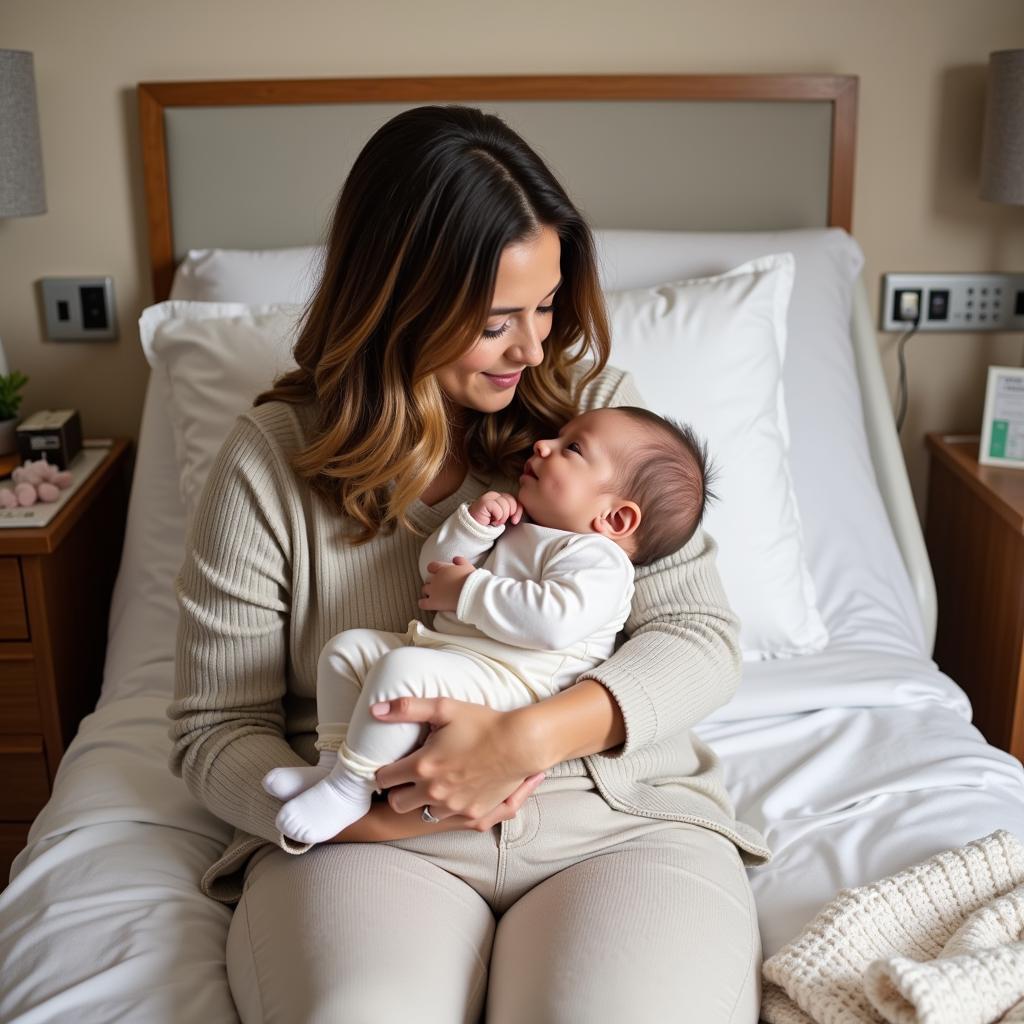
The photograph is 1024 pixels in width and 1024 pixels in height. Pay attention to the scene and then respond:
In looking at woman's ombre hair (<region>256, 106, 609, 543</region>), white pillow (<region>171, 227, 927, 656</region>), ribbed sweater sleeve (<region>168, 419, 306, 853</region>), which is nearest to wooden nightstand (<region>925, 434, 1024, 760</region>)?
white pillow (<region>171, 227, 927, 656</region>)

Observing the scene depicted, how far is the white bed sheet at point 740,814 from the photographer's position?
1144 millimetres

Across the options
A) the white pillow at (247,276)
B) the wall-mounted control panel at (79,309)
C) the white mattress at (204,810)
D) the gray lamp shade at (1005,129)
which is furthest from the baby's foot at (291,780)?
the gray lamp shade at (1005,129)


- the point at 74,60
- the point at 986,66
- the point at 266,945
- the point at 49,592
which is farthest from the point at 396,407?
the point at 986,66

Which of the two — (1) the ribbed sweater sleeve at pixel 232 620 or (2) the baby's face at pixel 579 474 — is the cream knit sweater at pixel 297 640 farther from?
(2) the baby's face at pixel 579 474

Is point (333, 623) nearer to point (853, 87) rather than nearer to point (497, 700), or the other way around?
point (497, 700)

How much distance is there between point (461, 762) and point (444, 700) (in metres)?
0.06

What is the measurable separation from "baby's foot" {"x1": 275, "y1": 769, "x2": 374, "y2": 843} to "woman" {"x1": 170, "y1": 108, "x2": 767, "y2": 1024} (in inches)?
1.4

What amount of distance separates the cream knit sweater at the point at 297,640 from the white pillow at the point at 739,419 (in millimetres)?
348

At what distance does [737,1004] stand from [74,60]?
1.85 meters

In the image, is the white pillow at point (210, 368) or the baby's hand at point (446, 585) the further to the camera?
the white pillow at point (210, 368)

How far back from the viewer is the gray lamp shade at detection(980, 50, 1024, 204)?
194 cm

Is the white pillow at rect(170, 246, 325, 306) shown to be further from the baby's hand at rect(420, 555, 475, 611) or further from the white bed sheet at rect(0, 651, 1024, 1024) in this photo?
the baby's hand at rect(420, 555, 475, 611)

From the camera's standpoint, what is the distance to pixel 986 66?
2.13 metres

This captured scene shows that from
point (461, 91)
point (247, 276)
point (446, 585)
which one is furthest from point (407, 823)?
point (461, 91)
